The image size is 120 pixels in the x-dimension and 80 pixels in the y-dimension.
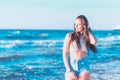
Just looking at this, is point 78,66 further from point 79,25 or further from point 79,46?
point 79,25

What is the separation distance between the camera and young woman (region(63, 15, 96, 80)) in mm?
6711

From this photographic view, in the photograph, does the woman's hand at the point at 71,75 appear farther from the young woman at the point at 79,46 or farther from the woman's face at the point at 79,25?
the woman's face at the point at 79,25

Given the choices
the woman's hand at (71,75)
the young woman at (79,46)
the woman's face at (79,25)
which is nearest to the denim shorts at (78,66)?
the young woman at (79,46)

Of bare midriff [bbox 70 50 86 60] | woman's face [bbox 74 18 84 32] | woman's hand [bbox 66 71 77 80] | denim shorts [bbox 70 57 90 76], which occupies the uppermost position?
woman's face [bbox 74 18 84 32]

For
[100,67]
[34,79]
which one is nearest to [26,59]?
[100,67]

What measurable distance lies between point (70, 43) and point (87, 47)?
285 millimetres

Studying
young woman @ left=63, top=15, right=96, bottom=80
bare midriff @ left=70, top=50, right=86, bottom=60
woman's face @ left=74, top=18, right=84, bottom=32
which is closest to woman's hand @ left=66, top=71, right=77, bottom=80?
young woman @ left=63, top=15, right=96, bottom=80

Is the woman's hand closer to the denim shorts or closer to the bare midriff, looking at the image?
the denim shorts

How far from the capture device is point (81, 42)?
676 cm

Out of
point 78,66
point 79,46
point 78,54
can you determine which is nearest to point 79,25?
point 79,46

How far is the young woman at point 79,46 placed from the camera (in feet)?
22.0

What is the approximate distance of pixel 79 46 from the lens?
6.76 metres

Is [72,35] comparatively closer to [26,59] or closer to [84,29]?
[84,29]

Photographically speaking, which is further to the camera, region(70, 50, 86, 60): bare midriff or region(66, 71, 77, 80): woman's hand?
region(70, 50, 86, 60): bare midriff
